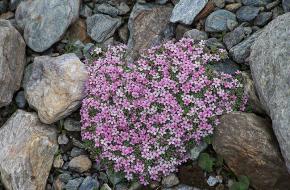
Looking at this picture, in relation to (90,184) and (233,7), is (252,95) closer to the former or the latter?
(233,7)

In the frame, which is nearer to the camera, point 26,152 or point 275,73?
point 275,73

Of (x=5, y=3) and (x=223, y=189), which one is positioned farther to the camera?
(x=5, y=3)

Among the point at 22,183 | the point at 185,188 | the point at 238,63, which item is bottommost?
the point at 22,183

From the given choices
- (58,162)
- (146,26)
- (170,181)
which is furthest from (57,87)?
(170,181)

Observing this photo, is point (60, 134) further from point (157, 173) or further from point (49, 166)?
point (157, 173)

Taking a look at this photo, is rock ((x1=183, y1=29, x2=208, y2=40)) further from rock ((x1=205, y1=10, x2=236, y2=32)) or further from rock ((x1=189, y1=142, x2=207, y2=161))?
rock ((x1=189, y1=142, x2=207, y2=161))

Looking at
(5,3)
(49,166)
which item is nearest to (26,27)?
(5,3)

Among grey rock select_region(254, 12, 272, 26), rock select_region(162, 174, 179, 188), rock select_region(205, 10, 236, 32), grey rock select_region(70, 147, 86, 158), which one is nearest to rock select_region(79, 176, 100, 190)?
grey rock select_region(70, 147, 86, 158)
